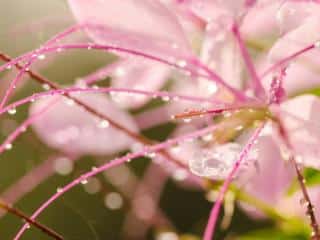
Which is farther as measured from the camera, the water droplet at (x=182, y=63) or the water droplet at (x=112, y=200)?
the water droplet at (x=112, y=200)

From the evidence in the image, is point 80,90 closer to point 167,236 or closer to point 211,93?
point 211,93

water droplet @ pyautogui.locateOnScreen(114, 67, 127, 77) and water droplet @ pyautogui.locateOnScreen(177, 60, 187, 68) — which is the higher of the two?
water droplet @ pyautogui.locateOnScreen(114, 67, 127, 77)

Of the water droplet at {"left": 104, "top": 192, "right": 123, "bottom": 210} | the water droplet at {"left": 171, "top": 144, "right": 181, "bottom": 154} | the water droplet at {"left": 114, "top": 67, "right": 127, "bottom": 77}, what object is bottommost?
the water droplet at {"left": 171, "top": 144, "right": 181, "bottom": 154}

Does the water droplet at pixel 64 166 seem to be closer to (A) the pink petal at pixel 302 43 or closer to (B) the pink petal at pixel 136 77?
(B) the pink petal at pixel 136 77

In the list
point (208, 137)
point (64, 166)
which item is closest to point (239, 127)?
point (208, 137)

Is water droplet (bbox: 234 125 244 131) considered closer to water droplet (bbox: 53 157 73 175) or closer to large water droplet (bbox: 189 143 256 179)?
large water droplet (bbox: 189 143 256 179)

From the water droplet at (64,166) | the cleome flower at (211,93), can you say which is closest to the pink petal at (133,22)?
the cleome flower at (211,93)

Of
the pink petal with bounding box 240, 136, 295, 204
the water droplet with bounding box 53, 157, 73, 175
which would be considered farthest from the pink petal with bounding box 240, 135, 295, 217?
the water droplet with bounding box 53, 157, 73, 175
